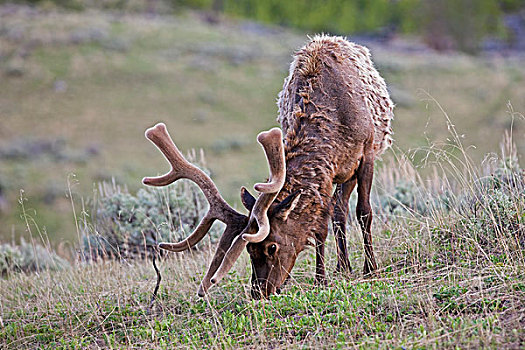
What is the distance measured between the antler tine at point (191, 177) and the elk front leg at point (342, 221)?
53.1 inches

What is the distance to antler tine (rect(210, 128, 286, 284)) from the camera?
494 centimetres

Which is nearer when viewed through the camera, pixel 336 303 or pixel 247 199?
pixel 336 303

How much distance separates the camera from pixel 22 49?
31.9 metres

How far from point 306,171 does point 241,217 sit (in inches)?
30.0

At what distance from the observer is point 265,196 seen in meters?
5.10

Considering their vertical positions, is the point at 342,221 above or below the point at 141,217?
above

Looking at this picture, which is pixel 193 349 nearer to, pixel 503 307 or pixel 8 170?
pixel 503 307

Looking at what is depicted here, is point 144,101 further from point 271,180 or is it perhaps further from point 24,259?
point 271,180

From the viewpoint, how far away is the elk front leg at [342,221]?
20.1 ft

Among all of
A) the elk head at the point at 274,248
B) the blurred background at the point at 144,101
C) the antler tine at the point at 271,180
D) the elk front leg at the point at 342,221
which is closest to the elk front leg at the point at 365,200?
the elk front leg at the point at 342,221

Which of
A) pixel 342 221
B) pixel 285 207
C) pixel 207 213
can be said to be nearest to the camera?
pixel 285 207

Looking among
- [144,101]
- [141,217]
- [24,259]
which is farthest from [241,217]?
[144,101]

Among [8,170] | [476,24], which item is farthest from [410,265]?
[476,24]

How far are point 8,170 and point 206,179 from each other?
60.8 feet
